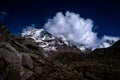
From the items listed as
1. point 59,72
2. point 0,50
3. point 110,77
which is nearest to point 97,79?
point 110,77

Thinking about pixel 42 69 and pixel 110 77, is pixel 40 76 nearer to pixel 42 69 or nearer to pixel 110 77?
pixel 42 69

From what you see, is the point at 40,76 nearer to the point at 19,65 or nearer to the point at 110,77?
the point at 19,65

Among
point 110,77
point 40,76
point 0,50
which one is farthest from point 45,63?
point 110,77

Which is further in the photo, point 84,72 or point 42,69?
point 84,72

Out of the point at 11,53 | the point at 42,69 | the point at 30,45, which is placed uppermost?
the point at 30,45

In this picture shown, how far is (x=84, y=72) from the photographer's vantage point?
3856 cm

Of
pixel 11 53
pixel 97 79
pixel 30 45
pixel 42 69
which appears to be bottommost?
pixel 97 79

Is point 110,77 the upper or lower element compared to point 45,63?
lower

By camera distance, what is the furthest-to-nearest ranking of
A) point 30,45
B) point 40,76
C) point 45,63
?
point 30,45 < point 45,63 < point 40,76

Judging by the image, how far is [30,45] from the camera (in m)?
43.1

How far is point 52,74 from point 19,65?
727cm

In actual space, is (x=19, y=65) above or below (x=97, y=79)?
above

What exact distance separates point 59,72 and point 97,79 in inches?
315

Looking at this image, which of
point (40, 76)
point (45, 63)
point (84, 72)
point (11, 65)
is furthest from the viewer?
point (84, 72)
